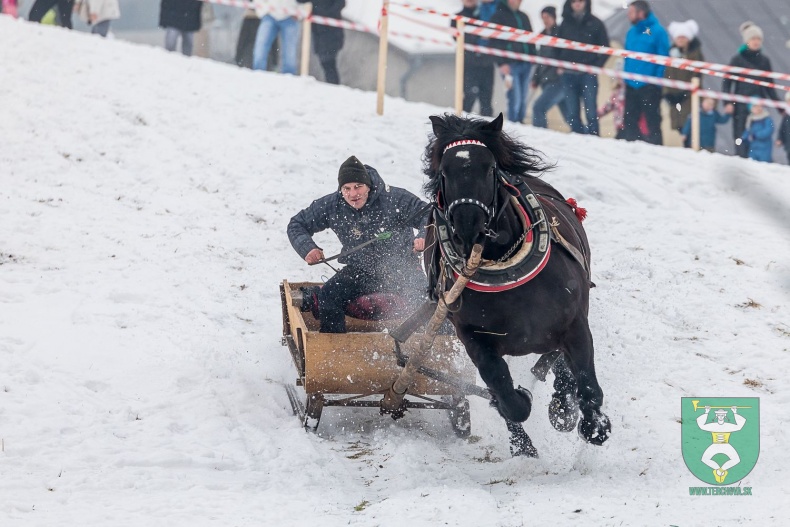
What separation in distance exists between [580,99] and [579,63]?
0.52 m

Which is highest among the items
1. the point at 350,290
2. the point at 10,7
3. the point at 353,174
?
the point at 10,7

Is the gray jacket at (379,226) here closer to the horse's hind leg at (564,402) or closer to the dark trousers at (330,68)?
the horse's hind leg at (564,402)

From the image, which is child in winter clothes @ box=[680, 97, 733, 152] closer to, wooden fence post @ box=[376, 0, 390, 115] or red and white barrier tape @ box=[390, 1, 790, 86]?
red and white barrier tape @ box=[390, 1, 790, 86]

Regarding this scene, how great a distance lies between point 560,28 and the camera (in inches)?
491

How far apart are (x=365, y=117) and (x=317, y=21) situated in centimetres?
180

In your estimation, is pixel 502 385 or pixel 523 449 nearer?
pixel 502 385

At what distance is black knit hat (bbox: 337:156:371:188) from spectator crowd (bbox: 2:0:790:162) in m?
6.74

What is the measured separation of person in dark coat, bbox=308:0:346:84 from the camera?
12977 millimetres

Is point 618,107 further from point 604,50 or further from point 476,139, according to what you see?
point 476,139

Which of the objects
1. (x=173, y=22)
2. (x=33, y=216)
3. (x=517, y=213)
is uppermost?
(x=173, y=22)

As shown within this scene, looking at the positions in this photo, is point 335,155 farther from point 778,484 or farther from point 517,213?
point 778,484

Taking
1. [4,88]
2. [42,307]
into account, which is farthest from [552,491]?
[4,88]

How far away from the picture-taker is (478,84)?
12.5 metres

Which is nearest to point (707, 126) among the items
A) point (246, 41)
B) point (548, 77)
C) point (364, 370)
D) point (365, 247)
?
point (548, 77)
